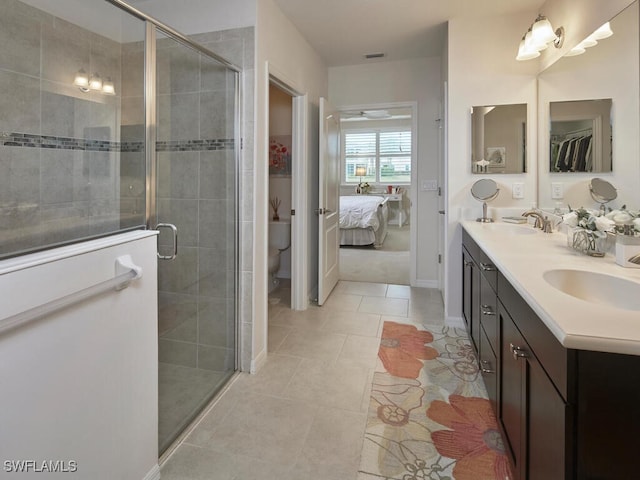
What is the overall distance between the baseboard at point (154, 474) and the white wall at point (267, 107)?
3.03ft

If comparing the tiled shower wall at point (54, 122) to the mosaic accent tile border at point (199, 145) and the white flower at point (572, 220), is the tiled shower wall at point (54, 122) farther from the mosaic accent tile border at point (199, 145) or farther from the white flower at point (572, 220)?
the white flower at point (572, 220)

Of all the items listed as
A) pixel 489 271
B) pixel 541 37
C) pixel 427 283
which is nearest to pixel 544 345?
pixel 489 271

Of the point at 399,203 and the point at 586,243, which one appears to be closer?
the point at 586,243

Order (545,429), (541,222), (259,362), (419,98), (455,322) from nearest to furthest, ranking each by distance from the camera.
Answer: (545,429)
(259,362)
(541,222)
(455,322)
(419,98)

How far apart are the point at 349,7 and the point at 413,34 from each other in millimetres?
827

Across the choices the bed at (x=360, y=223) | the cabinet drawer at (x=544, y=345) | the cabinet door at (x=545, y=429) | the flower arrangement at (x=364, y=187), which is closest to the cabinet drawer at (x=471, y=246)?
the cabinet drawer at (x=544, y=345)

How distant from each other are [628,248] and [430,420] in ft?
3.95

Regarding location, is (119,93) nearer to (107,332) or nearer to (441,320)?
(107,332)

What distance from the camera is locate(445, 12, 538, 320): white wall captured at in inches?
113

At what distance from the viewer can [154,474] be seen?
1487 mm

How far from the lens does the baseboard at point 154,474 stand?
1454mm

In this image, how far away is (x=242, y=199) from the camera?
237 centimetres

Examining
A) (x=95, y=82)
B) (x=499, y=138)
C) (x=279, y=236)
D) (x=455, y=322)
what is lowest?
(x=455, y=322)

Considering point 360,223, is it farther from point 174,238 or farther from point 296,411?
point 174,238
